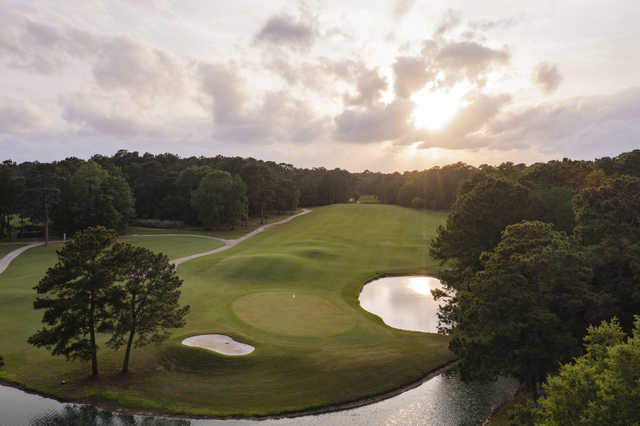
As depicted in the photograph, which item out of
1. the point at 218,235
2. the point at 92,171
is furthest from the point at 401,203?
the point at 92,171

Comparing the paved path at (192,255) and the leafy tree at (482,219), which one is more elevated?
the leafy tree at (482,219)

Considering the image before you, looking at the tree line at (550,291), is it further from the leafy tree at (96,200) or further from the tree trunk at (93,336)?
the leafy tree at (96,200)

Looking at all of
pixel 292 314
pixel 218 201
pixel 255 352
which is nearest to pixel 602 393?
pixel 255 352

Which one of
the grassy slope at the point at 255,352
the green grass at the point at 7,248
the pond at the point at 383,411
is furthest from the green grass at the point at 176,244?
the pond at the point at 383,411

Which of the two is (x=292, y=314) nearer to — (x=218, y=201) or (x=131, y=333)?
(x=131, y=333)

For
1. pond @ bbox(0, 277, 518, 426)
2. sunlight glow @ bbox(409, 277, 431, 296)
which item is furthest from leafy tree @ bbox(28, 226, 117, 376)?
sunlight glow @ bbox(409, 277, 431, 296)

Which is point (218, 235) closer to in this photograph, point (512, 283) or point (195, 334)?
point (195, 334)

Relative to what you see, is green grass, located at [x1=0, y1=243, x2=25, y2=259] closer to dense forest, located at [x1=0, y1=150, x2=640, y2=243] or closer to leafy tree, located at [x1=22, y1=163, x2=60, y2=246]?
leafy tree, located at [x1=22, y1=163, x2=60, y2=246]
